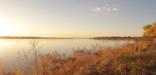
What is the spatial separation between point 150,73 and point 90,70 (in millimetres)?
1967

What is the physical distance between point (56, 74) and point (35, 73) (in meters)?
0.77

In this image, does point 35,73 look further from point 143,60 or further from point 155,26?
point 155,26

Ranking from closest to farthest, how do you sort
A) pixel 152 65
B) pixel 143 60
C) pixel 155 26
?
pixel 152 65 → pixel 143 60 → pixel 155 26

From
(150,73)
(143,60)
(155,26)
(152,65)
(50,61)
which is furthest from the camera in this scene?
(155,26)

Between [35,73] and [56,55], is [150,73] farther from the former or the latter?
[56,55]

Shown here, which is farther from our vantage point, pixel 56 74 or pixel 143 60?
pixel 143 60

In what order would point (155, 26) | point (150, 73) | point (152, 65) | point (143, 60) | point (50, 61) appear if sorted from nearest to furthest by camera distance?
point (150, 73) < point (152, 65) < point (143, 60) < point (50, 61) < point (155, 26)

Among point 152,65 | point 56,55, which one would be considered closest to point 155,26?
point 56,55

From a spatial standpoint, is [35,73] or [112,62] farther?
[112,62]

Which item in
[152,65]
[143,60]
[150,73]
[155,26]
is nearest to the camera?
Result: [150,73]

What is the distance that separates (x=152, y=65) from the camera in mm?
9609

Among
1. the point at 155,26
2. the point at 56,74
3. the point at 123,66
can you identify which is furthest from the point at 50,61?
the point at 155,26

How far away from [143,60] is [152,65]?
752 mm

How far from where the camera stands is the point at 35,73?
9.19 meters
